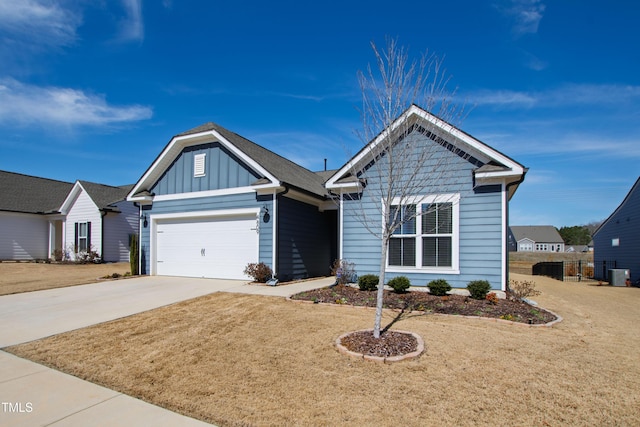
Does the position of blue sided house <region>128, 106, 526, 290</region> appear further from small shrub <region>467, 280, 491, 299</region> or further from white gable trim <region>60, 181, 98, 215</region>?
white gable trim <region>60, 181, 98, 215</region>

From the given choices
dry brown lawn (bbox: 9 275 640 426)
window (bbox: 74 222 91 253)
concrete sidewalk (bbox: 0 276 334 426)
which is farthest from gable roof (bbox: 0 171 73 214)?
dry brown lawn (bbox: 9 275 640 426)

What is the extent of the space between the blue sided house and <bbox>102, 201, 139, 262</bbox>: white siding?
764 centimetres

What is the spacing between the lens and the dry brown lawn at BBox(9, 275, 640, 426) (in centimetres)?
335

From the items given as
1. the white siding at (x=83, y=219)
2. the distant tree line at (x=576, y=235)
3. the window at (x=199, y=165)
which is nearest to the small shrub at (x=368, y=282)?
the window at (x=199, y=165)

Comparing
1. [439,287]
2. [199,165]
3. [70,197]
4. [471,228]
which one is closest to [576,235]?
[471,228]

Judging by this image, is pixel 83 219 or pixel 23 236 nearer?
pixel 83 219

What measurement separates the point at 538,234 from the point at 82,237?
77331 mm

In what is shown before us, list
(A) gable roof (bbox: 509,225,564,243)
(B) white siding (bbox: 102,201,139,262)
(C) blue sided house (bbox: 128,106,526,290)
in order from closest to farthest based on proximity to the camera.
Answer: (C) blue sided house (bbox: 128,106,526,290), (B) white siding (bbox: 102,201,139,262), (A) gable roof (bbox: 509,225,564,243)

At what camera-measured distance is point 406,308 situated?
25.4 feet

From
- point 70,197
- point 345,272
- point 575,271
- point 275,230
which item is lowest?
point 575,271

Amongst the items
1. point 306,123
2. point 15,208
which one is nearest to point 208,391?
point 306,123

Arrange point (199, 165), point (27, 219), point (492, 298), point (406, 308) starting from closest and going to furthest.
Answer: point (406, 308) → point (492, 298) → point (199, 165) → point (27, 219)

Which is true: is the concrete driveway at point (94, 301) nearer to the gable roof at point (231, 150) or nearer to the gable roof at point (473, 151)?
the gable roof at point (231, 150)

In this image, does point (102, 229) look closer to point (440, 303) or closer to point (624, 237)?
point (440, 303)
